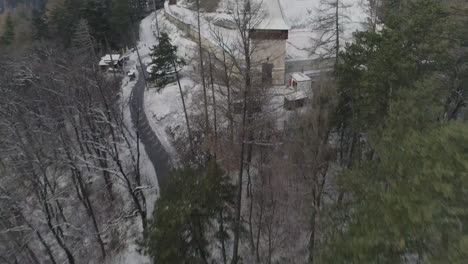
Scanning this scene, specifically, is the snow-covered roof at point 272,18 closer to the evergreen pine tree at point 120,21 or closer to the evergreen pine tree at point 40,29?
the evergreen pine tree at point 120,21

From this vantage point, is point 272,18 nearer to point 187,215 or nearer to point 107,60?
point 107,60

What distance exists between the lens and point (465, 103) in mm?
13539

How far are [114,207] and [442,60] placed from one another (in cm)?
1758

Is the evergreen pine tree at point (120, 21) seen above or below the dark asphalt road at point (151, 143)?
above

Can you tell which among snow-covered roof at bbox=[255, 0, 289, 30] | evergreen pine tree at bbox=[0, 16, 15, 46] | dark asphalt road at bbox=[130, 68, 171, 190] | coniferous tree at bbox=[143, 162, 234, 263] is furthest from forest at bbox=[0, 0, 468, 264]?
evergreen pine tree at bbox=[0, 16, 15, 46]

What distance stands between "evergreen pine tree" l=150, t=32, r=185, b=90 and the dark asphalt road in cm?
265

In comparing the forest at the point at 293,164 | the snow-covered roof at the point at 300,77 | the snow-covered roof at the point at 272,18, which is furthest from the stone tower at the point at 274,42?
the forest at the point at 293,164

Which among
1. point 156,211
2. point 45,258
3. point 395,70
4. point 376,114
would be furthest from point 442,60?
point 45,258

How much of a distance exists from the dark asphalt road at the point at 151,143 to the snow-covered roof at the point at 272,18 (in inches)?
406

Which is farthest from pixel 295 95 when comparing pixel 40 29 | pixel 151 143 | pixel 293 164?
pixel 40 29

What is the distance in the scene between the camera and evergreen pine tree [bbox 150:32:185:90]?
23609 millimetres

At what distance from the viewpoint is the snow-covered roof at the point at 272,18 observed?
23.5m

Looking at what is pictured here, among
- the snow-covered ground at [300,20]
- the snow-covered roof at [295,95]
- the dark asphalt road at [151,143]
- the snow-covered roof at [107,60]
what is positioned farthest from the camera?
the snow-covered roof at [107,60]

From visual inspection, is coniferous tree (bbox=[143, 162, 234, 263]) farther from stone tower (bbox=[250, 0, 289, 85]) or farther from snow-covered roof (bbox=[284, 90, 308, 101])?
stone tower (bbox=[250, 0, 289, 85])
